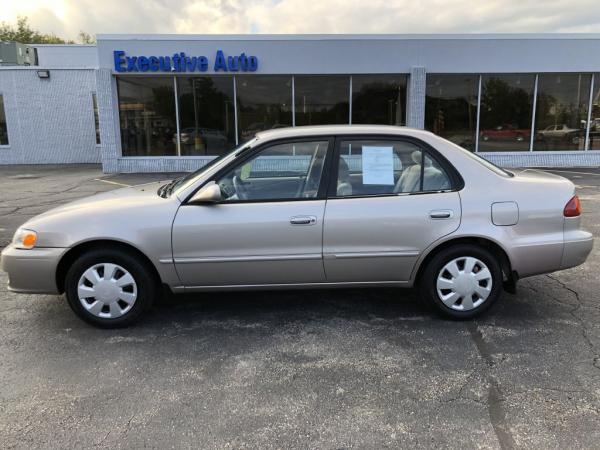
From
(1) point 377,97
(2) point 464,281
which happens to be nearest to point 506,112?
(1) point 377,97

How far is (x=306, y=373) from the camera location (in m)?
3.33

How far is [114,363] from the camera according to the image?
11.5 feet

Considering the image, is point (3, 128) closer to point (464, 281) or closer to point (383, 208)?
point (383, 208)

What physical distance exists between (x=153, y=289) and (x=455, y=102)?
13.6 m

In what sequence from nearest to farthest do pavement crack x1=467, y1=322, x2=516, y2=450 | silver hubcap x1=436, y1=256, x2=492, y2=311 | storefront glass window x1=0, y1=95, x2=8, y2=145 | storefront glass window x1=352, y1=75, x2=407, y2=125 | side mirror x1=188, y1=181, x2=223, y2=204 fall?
pavement crack x1=467, y1=322, x2=516, y2=450, side mirror x1=188, y1=181, x2=223, y2=204, silver hubcap x1=436, y1=256, x2=492, y2=311, storefront glass window x1=352, y1=75, x2=407, y2=125, storefront glass window x1=0, y1=95, x2=8, y2=145

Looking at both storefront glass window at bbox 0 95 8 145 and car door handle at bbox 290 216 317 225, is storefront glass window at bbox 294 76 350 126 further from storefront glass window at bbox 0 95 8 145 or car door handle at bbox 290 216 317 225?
storefront glass window at bbox 0 95 8 145

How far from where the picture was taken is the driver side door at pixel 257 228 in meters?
3.86

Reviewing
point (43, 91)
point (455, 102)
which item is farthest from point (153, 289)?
point (43, 91)

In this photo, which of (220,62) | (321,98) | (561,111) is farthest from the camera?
(561,111)

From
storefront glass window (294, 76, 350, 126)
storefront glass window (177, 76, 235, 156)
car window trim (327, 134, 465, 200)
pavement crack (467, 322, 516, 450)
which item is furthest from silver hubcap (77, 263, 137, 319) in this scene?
storefront glass window (294, 76, 350, 126)

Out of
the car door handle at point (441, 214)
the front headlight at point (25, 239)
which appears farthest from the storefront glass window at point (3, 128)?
the car door handle at point (441, 214)

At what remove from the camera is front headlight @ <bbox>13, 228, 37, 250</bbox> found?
3920 millimetres

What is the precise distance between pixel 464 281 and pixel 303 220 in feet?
4.66

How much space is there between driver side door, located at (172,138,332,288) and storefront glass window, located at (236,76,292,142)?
11425mm
